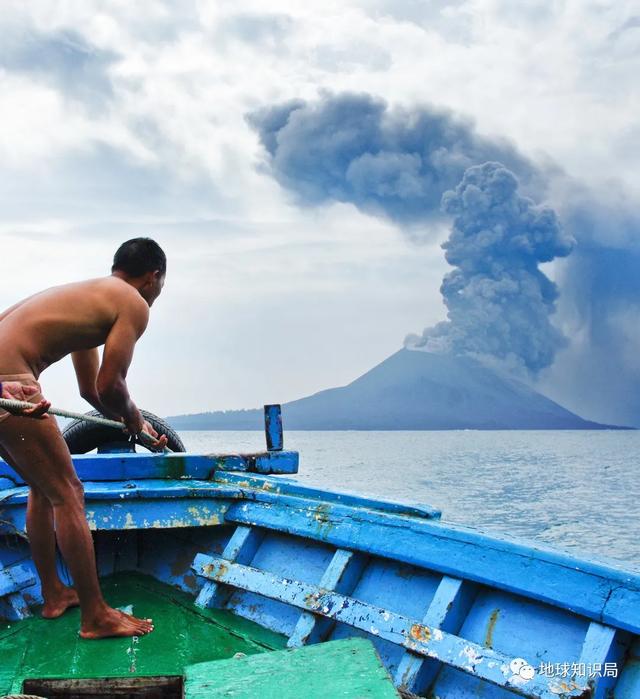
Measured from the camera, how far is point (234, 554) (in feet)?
12.6

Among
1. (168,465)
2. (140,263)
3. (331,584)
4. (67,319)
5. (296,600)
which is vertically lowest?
(296,600)

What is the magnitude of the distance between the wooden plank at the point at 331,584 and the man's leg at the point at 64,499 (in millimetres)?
718

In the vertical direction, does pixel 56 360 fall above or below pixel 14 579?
above

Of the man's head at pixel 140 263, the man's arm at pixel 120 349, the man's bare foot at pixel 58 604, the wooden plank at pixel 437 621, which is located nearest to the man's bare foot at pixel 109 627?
the man's bare foot at pixel 58 604

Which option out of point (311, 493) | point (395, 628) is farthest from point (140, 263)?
point (395, 628)

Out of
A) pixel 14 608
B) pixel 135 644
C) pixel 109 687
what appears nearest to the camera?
pixel 109 687

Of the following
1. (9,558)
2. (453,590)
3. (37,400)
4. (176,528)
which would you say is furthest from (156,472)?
(453,590)

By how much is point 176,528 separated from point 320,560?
1127 mm

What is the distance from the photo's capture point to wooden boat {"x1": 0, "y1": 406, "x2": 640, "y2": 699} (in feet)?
7.56

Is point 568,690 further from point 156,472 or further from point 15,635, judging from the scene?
point 156,472

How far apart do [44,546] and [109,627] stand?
1.63 ft

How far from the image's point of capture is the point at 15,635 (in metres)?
3.36

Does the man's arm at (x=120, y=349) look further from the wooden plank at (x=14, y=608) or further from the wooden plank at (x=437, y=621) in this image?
the wooden plank at (x=437, y=621)

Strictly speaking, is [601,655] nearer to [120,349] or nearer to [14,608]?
[120,349]
